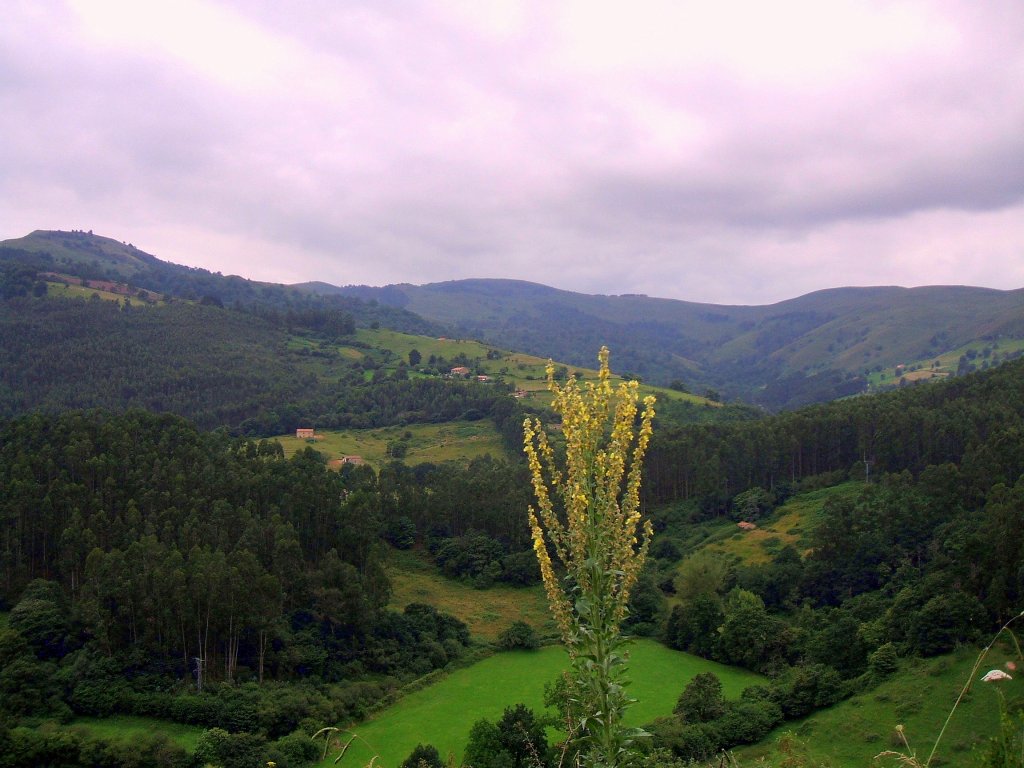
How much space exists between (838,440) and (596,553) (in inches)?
2427

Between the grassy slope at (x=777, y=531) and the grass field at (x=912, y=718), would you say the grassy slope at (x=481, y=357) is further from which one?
the grass field at (x=912, y=718)

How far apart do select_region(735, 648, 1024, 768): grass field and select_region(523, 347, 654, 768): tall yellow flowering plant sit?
19142 millimetres

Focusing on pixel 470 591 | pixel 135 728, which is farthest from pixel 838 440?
pixel 135 728

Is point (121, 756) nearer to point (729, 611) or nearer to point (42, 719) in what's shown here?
point (42, 719)

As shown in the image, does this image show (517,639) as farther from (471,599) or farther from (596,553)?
(596,553)

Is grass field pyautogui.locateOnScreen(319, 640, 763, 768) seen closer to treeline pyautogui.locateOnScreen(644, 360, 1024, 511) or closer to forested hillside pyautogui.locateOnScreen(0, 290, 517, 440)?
treeline pyautogui.locateOnScreen(644, 360, 1024, 511)

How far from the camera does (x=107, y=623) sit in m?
30.9

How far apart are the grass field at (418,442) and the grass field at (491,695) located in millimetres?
44196

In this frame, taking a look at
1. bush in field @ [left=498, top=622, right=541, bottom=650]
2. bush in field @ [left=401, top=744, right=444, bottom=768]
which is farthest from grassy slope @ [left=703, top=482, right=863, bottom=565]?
bush in field @ [left=401, top=744, right=444, bottom=768]

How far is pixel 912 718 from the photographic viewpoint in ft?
84.8

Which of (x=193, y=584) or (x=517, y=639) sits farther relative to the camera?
(x=517, y=639)

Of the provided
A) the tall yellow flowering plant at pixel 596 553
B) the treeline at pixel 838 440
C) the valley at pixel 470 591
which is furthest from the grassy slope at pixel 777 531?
the tall yellow flowering plant at pixel 596 553

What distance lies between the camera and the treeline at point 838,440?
5534cm

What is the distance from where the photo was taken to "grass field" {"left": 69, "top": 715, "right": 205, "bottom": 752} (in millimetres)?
25820
